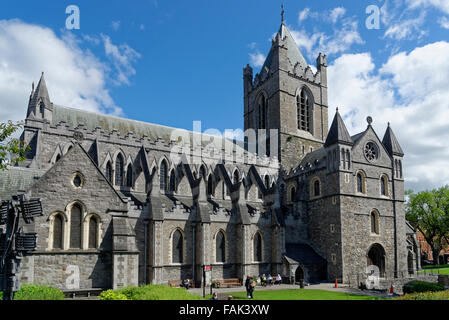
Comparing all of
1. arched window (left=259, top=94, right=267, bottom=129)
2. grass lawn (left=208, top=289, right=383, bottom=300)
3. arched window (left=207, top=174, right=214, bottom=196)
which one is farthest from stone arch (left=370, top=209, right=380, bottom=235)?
arched window (left=259, top=94, right=267, bottom=129)

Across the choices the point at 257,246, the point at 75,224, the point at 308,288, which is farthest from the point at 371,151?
the point at 75,224

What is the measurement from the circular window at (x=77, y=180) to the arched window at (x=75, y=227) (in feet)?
3.12

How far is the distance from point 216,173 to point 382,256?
1805 cm

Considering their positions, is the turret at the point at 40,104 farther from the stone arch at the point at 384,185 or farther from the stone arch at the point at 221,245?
the stone arch at the point at 384,185

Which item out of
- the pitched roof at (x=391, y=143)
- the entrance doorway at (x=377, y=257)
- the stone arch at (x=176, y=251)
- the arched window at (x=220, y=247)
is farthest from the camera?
the pitched roof at (x=391, y=143)

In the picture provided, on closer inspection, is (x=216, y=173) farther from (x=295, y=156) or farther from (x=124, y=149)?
(x=295, y=156)

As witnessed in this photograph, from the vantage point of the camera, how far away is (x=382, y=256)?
1435 inches

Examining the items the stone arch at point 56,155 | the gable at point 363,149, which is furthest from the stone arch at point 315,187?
the stone arch at point 56,155

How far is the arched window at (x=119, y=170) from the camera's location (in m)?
32.8

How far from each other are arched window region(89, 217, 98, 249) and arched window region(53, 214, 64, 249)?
1274 mm

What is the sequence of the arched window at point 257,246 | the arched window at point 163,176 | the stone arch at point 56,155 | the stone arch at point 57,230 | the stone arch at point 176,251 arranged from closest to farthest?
the stone arch at point 57,230, the stone arch at point 176,251, the stone arch at point 56,155, the arched window at point 257,246, the arched window at point 163,176

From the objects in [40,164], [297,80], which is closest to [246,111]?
[297,80]

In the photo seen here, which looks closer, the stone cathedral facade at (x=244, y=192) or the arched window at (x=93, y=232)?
the arched window at (x=93, y=232)

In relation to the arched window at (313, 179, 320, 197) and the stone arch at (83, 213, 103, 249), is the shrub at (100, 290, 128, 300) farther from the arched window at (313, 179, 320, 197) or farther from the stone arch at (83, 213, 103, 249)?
the arched window at (313, 179, 320, 197)
